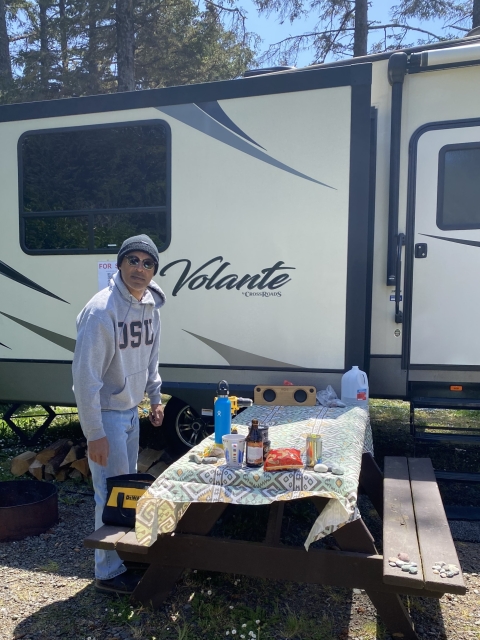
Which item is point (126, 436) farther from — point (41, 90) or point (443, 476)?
point (41, 90)

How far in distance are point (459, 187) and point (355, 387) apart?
1613 mm

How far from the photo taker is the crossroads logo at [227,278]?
4.19 metres

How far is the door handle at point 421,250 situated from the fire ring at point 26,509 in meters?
3.04

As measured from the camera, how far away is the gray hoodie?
280 cm

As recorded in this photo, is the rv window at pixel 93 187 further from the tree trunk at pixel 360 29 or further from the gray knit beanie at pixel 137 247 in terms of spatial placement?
the tree trunk at pixel 360 29

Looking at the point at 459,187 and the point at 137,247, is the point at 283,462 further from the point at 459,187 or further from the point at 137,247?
the point at 459,187

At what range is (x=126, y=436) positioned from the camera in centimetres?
311

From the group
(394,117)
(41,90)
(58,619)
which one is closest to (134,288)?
(58,619)

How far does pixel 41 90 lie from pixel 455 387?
34.8 feet

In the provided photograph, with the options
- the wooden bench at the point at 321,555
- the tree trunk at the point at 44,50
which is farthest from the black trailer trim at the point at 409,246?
the tree trunk at the point at 44,50

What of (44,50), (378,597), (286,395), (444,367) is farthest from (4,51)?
(378,597)

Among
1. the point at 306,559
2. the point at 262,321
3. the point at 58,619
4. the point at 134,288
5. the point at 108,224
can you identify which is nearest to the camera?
the point at 306,559

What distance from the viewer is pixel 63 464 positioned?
4770mm

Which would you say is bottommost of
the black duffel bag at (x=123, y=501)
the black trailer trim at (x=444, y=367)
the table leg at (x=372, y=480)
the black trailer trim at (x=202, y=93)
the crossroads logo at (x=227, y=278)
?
the table leg at (x=372, y=480)
